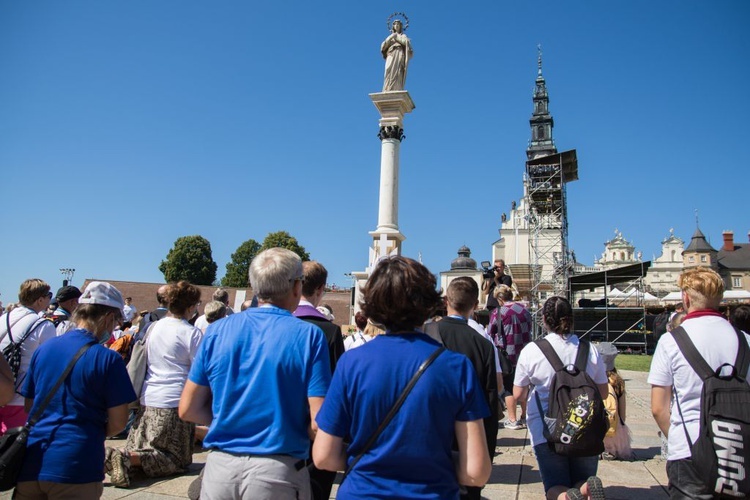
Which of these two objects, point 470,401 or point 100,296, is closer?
Answer: point 470,401

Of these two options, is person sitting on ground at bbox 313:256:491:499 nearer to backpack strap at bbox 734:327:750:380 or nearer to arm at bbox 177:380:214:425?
arm at bbox 177:380:214:425

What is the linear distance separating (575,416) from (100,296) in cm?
313

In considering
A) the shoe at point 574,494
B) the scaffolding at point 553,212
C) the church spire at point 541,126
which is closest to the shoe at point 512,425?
the shoe at point 574,494

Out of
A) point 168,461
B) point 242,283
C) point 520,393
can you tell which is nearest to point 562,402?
point 520,393

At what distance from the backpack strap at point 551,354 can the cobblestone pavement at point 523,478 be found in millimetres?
1684

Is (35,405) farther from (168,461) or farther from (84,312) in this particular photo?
(168,461)

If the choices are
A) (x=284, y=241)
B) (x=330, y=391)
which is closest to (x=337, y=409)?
(x=330, y=391)

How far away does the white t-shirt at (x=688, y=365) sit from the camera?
9.86ft

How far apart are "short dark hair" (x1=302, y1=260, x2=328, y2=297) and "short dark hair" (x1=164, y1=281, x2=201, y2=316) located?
1.88m

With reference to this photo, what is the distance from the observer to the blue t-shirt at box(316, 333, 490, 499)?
2037mm

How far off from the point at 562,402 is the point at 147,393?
3860 mm

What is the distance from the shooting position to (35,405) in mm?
3035

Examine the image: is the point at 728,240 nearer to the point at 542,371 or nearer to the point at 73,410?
the point at 542,371

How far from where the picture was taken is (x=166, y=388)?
17.2 ft
